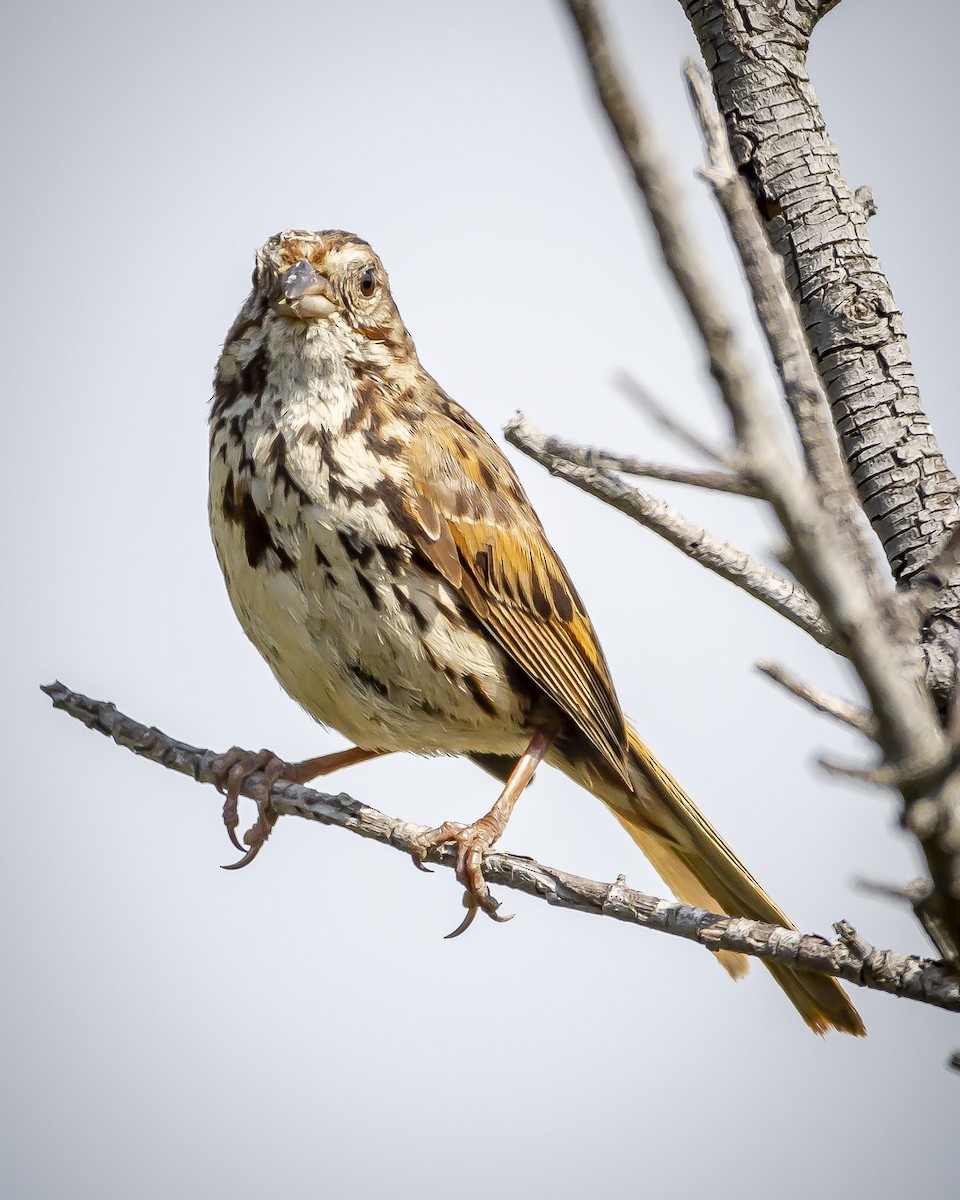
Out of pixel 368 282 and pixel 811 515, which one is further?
pixel 368 282

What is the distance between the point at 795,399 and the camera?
1751 millimetres

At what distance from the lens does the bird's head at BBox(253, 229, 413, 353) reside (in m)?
4.07

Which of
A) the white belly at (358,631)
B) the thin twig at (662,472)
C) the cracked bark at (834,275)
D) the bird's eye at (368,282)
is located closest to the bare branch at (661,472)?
the thin twig at (662,472)

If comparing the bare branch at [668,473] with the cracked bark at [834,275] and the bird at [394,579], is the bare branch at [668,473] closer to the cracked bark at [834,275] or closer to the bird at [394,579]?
the cracked bark at [834,275]

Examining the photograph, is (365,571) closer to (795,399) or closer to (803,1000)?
(803,1000)

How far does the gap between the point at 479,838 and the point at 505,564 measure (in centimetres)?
93

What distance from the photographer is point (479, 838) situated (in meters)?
4.22

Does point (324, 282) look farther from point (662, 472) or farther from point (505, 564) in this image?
point (662, 472)

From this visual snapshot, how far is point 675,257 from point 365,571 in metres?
2.64

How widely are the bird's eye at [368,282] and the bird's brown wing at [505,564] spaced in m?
0.46

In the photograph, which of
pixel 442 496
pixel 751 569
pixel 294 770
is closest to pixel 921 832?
pixel 751 569

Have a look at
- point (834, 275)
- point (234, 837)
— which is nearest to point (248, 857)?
point (234, 837)

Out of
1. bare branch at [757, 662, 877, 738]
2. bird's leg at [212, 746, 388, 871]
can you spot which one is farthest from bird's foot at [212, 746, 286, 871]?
bare branch at [757, 662, 877, 738]

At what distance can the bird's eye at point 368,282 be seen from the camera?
169 inches
